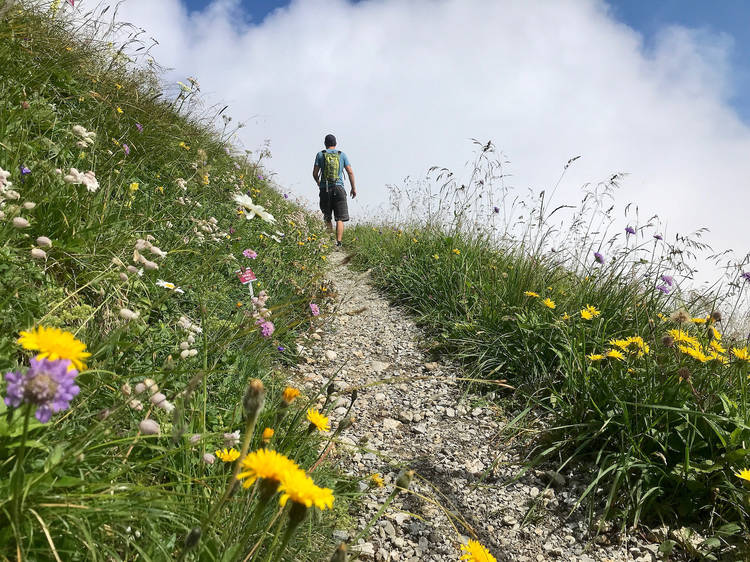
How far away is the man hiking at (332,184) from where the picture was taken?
9633 mm

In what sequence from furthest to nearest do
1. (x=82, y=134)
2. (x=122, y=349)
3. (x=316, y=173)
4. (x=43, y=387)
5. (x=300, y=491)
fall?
(x=316, y=173)
(x=82, y=134)
(x=122, y=349)
(x=300, y=491)
(x=43, y=387)

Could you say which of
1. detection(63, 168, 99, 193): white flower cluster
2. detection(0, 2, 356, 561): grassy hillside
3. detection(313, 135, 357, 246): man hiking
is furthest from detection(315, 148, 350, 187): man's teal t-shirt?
detection(63, 168, 99, 193): white flower cluster

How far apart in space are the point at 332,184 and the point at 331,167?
0.37m

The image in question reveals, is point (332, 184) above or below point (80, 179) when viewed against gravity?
above

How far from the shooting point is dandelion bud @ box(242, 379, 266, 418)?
34.0 inches

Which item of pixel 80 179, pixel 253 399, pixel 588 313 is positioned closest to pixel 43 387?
pixel 253 399

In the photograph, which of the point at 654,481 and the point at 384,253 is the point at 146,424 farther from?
the point at 384,253

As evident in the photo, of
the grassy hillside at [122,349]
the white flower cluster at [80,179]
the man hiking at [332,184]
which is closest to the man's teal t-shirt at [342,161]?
the man hiking at [332,184]

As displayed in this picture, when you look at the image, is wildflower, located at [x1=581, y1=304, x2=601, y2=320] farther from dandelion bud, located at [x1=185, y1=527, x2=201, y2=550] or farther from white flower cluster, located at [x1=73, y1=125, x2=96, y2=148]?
white flower cluster, located at [x1=73, y1=125, x2=96, y2=148]

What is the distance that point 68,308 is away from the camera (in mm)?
1991

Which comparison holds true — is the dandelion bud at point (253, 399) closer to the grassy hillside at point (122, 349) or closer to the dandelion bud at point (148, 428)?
the grassy hillside at point (122, 349)

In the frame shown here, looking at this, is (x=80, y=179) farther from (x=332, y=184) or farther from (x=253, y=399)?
(x=332, y=184)

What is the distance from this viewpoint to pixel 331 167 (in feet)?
31.6

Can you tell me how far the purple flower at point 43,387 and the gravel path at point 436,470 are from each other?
2.72 feet
